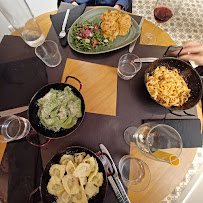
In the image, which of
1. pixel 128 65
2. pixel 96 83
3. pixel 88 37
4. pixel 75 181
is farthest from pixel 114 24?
pixel 75 181

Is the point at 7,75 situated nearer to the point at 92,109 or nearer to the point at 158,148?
the point at 92,109

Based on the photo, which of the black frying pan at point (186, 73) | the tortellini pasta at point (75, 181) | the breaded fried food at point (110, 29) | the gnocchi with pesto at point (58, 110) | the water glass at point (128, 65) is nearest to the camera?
the tortellini pasta at point (75, 181)

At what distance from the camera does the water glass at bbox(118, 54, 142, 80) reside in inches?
44.7

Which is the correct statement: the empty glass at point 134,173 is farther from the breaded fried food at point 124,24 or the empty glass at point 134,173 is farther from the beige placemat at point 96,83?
the breaded fried food at point 124,24

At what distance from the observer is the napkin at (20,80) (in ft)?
3.53

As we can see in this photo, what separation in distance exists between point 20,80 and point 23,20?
44cm

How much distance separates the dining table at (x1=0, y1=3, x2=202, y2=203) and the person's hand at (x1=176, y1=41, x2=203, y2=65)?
0.15m

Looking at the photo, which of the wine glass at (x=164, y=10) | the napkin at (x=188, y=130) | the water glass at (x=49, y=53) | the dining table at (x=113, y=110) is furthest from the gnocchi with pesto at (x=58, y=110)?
the wine glass at (x=164, y=10)

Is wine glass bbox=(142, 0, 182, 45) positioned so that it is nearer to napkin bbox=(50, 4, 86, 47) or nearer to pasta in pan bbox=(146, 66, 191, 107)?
pasta in pan bbox=(146, 66, 191, 107)

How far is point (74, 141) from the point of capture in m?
0.97

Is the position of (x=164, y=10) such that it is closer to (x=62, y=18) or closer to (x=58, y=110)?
(x=62, y=18)

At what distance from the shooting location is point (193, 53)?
4.01 feet

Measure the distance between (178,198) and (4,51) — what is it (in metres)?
2.18

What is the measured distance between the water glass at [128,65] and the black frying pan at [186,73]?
0.13 metres
